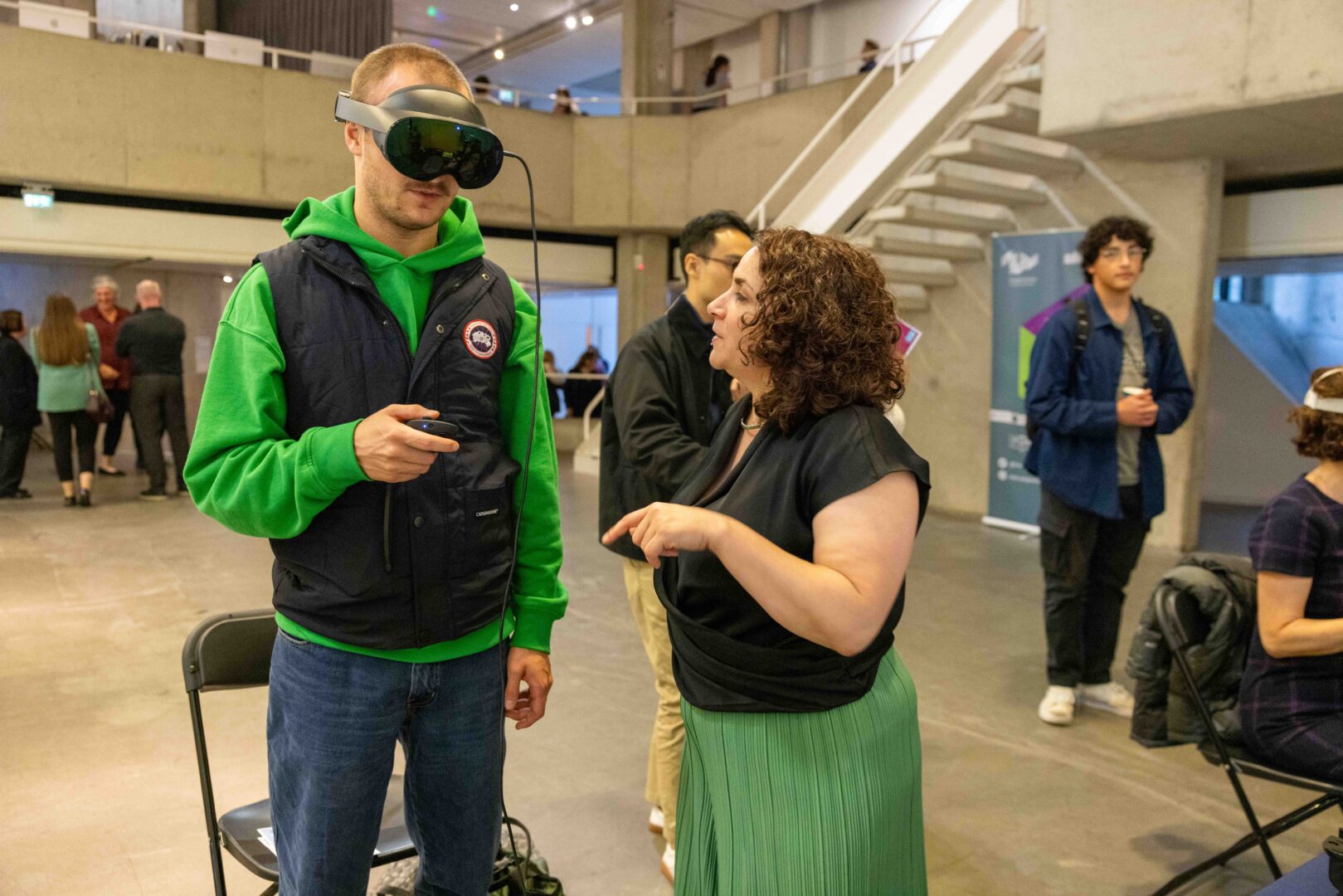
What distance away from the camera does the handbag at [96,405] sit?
7.81 meters

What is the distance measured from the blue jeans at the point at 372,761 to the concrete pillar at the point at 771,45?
14.7 m

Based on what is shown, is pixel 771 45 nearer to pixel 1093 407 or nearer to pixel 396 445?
pixel 1093 407

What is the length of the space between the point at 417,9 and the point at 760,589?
1679 centimetres

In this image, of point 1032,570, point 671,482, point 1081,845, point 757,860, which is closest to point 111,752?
point 671,482

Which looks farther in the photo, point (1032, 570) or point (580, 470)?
point (580, 470)

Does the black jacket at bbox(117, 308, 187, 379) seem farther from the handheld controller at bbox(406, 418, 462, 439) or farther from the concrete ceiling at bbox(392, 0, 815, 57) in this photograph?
the concrete ceiling at bbox(392, 0, 815, 57)

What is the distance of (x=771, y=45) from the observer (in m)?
15.1

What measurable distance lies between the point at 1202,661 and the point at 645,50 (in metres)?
12.3

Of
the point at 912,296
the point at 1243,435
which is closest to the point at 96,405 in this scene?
the point at 912,296

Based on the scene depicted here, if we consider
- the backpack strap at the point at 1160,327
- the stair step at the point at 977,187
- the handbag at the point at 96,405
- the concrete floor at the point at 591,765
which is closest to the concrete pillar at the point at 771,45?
the stair step at the point at 977,187

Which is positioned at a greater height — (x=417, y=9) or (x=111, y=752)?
(x=417, y=9)

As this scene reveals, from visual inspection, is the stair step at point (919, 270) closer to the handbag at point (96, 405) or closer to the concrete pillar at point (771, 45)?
the handbag at point (96, 405)

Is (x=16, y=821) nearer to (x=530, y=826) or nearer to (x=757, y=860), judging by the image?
(x=530, y=826)

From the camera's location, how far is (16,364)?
7.74 metres
